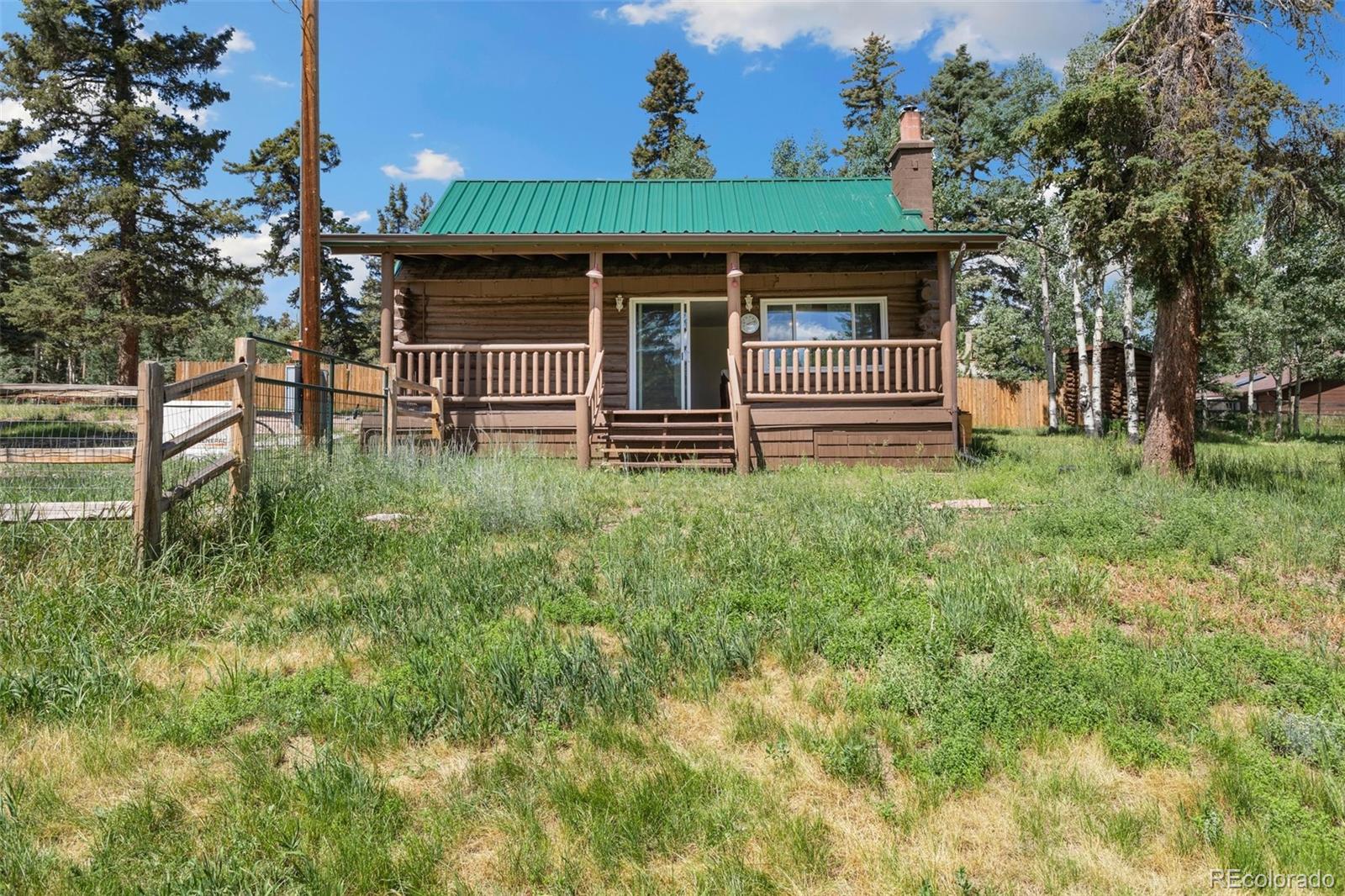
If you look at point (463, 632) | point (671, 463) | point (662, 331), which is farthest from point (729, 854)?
point (662, 331)

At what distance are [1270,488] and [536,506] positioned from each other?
7379mm

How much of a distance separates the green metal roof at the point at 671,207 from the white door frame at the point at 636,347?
47.6 inches

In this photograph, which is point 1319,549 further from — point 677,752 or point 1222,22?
point 1222,22

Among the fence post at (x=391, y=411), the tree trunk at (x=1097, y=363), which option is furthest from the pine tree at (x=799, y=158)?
the fence post at (x=391, y=411)

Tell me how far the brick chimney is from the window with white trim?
2302 millimetres

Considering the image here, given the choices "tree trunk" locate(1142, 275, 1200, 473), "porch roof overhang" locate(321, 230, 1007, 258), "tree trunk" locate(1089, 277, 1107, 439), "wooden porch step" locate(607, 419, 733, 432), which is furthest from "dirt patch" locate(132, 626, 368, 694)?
"tree trunk" locate(1089, 277, 1107, 439)

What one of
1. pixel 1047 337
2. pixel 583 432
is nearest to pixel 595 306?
pixel 583 432

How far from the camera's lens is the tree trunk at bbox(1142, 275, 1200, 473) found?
24.5ft

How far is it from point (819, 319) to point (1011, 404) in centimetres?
1727

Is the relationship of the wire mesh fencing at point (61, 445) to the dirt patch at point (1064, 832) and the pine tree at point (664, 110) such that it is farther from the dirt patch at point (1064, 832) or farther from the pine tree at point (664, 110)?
the pine tree at point (664, 110)

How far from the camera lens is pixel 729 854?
6.14 ft

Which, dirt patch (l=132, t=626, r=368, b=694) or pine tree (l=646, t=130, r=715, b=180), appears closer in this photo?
dirt patch (l=132, t=626, r=368, b=694)

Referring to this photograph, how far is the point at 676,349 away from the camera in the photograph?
12.6 meters

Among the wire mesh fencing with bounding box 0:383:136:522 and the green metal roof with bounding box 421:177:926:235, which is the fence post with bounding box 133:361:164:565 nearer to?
the wire mesh fencing with bounding box 0:383:136:522
